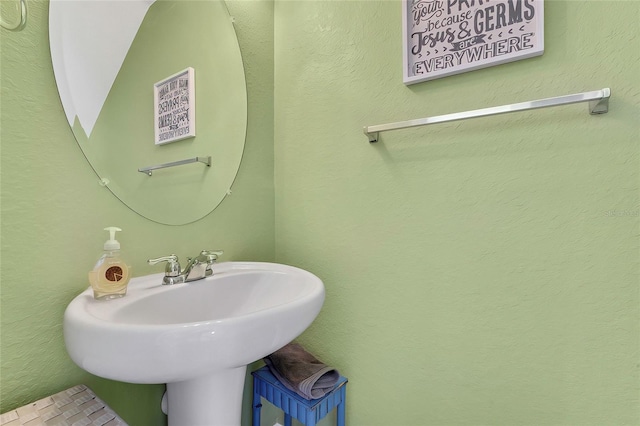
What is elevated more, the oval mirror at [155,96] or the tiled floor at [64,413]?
the oval mirror at [155,96]

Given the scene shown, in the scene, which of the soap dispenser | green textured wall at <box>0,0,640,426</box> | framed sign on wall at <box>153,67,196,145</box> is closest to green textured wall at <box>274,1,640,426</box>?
green textured wall at <box>0,0,640,426</box>

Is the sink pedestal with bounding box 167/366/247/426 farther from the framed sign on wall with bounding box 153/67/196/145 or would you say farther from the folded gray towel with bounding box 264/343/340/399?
the framed sign on wall with bounding box 153/67/196/145

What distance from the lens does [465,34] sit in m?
0.81

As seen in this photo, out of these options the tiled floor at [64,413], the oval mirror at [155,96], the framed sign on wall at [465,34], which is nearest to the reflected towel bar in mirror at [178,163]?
the oval mirror at [155,96]

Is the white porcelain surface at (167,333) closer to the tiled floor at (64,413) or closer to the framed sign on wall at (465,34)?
the tiled floor at (64,413)

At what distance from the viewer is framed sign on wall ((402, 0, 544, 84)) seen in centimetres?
73

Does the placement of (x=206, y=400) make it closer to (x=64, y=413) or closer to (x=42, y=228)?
(x=64, y=413)

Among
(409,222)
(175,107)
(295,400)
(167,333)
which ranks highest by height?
(175,107)

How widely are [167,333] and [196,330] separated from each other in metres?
0.04

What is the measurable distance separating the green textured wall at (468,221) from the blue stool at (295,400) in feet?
0.22

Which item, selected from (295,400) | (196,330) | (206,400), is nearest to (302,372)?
(295,400)

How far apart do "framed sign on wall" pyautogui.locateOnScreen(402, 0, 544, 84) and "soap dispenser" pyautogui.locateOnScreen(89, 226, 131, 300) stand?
0.88 meters

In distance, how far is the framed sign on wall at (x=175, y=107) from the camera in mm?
865

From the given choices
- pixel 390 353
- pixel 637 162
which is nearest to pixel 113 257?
pixel 390 353
